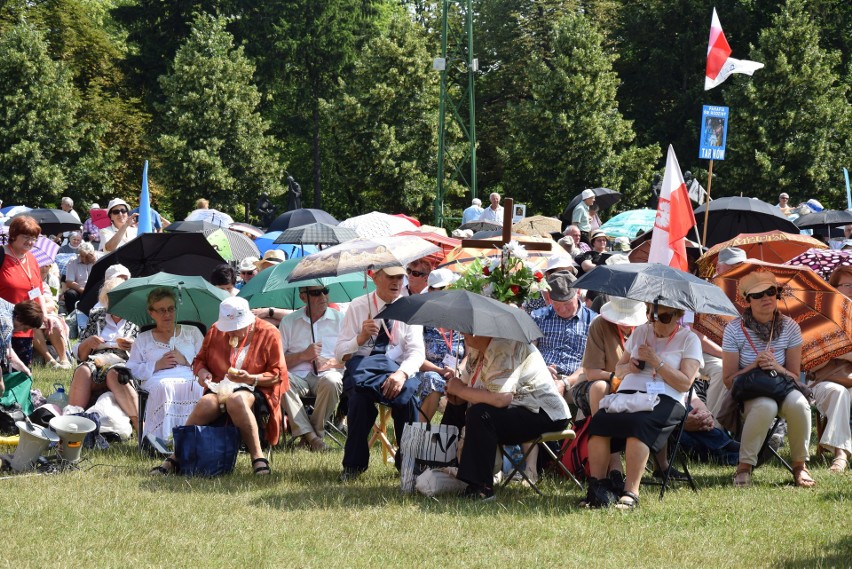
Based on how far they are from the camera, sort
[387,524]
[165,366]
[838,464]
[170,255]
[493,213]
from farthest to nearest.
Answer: [493,213]
[170,255]
[165,366]
[838,464]
[387,524]

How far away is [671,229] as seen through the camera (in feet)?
32.4

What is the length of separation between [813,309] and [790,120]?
24.5 metres

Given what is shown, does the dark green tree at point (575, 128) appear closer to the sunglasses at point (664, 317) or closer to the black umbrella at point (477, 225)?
the black umbrella at point (477, 225)

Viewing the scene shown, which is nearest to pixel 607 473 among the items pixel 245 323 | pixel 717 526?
pixel 717 526

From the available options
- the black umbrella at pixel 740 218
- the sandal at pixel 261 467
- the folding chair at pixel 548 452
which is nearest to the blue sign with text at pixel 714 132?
the black umbrella at pixel 740 218

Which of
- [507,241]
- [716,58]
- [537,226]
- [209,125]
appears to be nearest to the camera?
[507,241]

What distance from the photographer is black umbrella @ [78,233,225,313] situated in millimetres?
11312

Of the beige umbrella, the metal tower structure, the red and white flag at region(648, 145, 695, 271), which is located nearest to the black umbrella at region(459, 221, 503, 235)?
the beige umbrella

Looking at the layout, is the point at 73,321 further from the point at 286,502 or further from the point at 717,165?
the point at 717,165

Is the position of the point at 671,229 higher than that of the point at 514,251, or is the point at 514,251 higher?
the point at 514,251

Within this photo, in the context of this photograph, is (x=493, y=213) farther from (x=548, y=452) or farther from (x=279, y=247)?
(x=548, y=452)

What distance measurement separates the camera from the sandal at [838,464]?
820cm

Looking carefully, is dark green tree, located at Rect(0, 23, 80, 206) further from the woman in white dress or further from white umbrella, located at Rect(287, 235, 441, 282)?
white umbrella, located at Rect(287, 235, 441, 282)

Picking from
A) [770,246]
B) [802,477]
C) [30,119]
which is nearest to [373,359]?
[802,477]
